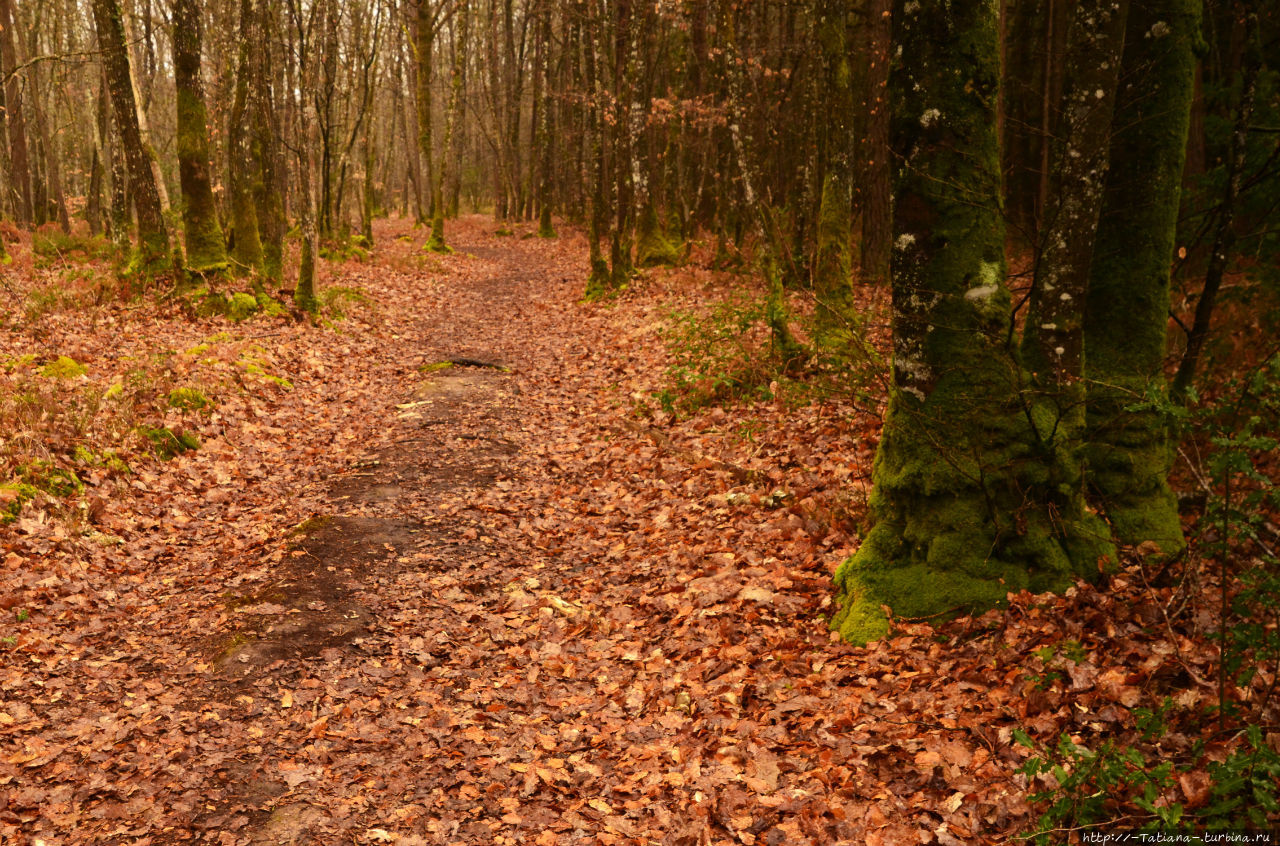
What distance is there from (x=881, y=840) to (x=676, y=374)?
26.2 feet

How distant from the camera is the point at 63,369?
33.4 ft

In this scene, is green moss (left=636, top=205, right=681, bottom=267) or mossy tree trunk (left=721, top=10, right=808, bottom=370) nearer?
mossy tree trunk (left=721, top=10, right=808, bottom=370)

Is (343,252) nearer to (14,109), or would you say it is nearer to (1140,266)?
(14,109)

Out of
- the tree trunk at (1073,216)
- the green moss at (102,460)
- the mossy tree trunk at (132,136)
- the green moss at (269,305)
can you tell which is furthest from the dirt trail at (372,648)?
the mossy tree trunk at (132,136)

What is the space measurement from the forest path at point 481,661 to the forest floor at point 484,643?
25 mm

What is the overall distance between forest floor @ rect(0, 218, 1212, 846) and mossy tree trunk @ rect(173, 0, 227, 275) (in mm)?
3818

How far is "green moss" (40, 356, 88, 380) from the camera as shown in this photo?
32.8 feet

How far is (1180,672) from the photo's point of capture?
405 cm

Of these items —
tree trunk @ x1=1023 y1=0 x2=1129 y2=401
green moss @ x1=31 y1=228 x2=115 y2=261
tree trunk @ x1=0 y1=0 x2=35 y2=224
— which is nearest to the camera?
tree trunk @ x1=1023 y1=0 x2=1129 y2=401

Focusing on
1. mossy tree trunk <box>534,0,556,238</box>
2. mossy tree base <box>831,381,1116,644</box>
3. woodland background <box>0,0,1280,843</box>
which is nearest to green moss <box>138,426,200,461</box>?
woodland background <box>0,0,1280,843</box>

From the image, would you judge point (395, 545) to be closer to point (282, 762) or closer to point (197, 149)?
point (282, 762)

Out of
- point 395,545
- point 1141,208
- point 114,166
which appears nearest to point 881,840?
point 1141,208

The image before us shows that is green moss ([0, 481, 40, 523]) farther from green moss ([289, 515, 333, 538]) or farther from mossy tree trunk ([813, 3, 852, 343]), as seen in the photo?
mossy tree trunk ([813, 3, 852, 343])

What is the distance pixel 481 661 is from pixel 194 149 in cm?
1288
